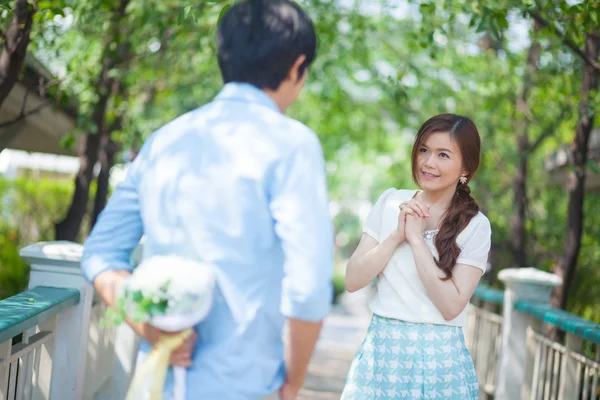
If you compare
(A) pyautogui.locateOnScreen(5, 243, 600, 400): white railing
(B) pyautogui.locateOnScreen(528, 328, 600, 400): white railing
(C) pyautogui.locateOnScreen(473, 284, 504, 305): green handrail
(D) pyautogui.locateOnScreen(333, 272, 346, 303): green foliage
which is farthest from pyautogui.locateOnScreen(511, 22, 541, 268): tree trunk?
(D) pyautogui.locateOnScreen(333, 272, 346, 303): green foliage

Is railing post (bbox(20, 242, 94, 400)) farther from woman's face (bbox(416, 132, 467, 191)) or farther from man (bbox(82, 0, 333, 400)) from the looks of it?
man (bbox(82, 0, 333, 400))

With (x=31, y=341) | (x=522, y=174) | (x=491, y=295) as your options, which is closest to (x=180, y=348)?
(x=31, y=341)

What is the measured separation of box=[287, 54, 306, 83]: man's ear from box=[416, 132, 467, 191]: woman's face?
2.66ft

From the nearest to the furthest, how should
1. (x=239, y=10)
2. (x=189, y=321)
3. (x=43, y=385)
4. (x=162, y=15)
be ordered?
(x=189, y=321)
(x=239, y=10)
(x=43, y=385)
(x=162, y=15)

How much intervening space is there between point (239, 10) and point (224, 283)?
58 cm

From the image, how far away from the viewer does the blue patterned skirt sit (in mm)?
2264

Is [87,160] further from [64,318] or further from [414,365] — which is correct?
[414,365]

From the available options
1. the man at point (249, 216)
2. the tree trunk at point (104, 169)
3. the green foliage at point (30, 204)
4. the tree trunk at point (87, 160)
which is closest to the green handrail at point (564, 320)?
the man at point (249, 216)

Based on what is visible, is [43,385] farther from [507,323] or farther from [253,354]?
[507,323]

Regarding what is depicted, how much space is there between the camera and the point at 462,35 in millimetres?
9789

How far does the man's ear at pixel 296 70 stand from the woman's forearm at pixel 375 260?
2.46 feet

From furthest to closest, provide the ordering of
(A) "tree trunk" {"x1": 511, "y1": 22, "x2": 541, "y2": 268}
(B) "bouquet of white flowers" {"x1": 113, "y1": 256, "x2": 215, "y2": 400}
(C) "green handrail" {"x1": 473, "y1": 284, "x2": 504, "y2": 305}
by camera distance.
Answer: (A) "tree trunk" {"x1": 511, "y1": 22, "x2": 541, "y2": 268}, (C) "green handrail" {"x1": 473, "y1": 284, "x2": 504, "y2": 305}, (B) "bouquet of white flowers" {"x1": 113, "y1": 256, "x2": 215, "y2": 400}

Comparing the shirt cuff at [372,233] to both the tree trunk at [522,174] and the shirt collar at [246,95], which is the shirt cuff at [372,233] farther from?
the tree trunk at [522,174]

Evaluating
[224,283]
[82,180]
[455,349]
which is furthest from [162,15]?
[224,283]
